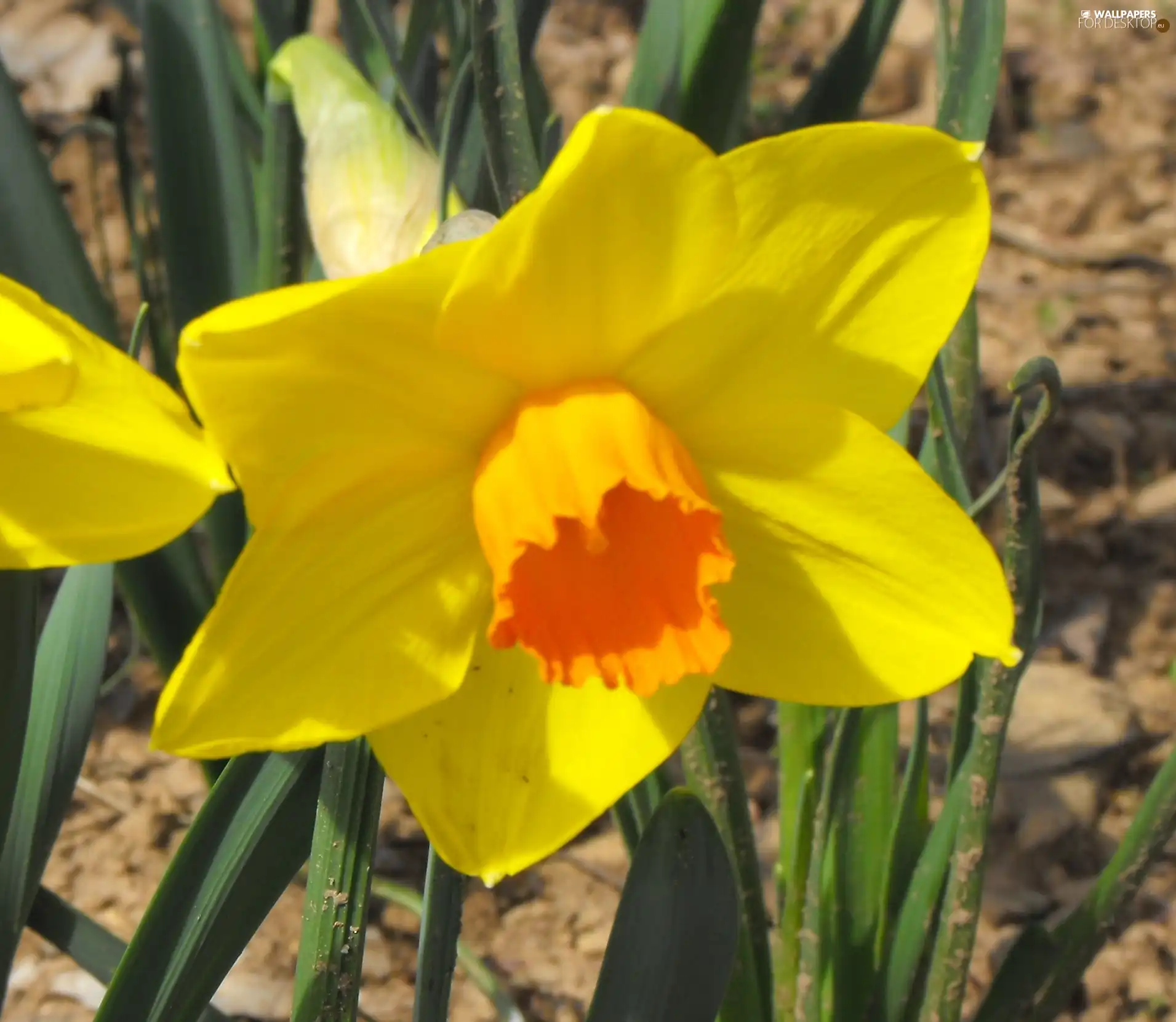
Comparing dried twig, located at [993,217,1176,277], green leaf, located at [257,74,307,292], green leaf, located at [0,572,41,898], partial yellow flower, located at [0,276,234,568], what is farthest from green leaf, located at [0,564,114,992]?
dried twig, located at [993,217,1176,277]

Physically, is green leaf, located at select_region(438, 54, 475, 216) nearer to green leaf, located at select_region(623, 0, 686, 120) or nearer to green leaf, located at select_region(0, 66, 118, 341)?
green leaf, located at select_region(623, 0, 686, 120)

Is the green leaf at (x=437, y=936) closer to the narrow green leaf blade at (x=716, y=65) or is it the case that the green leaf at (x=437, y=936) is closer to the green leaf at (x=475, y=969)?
the green leaf at (x=475, y=969)

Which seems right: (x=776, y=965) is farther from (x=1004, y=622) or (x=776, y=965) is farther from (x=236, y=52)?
(x=236, y=52)

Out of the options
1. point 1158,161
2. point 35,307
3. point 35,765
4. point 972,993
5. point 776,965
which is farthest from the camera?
point 1158,161

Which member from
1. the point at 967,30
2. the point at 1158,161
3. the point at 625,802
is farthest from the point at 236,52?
the point at 1158,161

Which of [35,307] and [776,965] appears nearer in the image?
[35,307]

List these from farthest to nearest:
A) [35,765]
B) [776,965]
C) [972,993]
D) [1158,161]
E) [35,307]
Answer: [1158,161] < [972,993] < [776,965] < [35,765] < [35,307]

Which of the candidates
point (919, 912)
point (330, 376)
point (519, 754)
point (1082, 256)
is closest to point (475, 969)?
point (919, 912)
